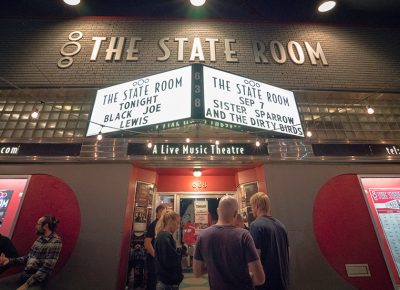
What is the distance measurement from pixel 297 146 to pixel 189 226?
3.95 metres

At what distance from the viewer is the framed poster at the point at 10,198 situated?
5016 mm

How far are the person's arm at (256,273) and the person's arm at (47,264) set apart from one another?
338 centimetres

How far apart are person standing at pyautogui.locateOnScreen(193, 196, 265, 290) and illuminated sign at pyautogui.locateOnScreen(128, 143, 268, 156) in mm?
3158

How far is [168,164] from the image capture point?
5.60 meters

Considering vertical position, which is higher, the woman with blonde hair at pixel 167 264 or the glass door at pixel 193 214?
the glass door at pixel 193 214

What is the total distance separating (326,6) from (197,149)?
22.2 ft

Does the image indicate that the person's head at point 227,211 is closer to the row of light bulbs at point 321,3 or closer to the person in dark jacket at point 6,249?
the person in dark jacket at point 6,249

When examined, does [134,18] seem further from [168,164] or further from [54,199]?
[54,199]

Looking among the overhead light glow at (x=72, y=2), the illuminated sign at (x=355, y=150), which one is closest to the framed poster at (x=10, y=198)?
the overhead light glow at (x=72, y=2)

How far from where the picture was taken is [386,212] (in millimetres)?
5379

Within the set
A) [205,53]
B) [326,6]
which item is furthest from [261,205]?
[326,6]

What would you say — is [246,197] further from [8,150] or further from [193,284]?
[8,150]

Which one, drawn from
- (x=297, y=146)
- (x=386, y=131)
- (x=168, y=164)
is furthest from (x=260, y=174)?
(x=386, y=131)

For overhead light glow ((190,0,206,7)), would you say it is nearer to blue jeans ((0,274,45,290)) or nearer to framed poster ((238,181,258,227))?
framed poster ((238,181,258,227))
